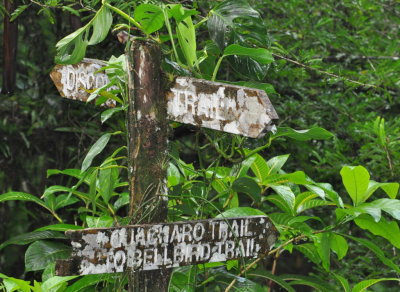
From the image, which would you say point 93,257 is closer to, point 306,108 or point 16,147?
point 306,108

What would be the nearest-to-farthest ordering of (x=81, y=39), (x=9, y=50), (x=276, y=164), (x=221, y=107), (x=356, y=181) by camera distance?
(x=221, y=107) → (x=81, y=39) → (x=356, y=181) → (x=276, y=164) → (x=9, y=50)

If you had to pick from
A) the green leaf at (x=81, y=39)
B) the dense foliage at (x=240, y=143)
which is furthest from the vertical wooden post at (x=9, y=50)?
the green leaf at (x=81, y=39)

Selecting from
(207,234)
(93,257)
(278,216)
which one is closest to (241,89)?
(207,234)

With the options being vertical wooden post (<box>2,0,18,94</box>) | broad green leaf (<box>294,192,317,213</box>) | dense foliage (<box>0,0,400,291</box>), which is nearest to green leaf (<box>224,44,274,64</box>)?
dense foliage (<box>0,0,400,291</box>)

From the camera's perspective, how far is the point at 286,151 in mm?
2834

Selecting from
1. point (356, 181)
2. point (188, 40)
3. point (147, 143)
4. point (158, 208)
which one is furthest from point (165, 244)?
point (356, 181)

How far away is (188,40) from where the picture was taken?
61.6 inches

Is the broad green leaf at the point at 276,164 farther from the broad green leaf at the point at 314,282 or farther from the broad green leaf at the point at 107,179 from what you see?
the broad green leaf at the point at 107,179

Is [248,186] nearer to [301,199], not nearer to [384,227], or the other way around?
[301,199]

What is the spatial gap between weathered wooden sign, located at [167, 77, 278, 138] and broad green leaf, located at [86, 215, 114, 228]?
44cm

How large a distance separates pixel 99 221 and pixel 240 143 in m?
0.45

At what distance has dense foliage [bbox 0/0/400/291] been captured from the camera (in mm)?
1633

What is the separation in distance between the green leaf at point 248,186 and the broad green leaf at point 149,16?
1.43 feet

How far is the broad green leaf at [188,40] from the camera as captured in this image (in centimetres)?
155
